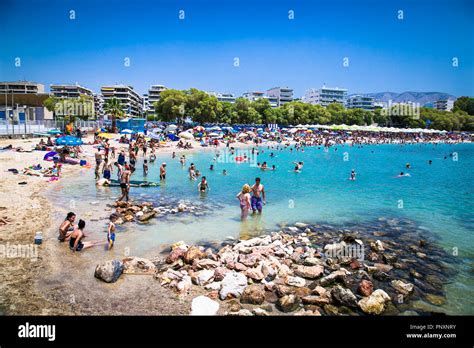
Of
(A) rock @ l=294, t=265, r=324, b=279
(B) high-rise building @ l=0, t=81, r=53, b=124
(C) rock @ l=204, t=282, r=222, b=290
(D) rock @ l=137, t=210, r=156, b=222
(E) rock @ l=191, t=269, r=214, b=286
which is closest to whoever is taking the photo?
(C) rock @ l=204, t=282, r=222, b=290

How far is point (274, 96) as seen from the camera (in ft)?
530

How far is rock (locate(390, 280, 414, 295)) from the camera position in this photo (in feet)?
24.1

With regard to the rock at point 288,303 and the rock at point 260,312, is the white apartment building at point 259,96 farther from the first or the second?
the rock at point 260,312

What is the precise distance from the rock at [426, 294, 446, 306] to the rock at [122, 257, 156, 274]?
21.1ft

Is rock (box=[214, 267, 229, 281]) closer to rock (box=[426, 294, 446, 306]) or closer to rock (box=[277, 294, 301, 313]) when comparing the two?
rock (box=[277, 294, 301, 313])

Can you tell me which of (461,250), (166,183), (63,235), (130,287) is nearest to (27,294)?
(130,287)

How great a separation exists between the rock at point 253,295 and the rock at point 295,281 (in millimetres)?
948

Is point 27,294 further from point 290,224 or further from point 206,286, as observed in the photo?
point 290,224

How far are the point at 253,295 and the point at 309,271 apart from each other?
2022mm

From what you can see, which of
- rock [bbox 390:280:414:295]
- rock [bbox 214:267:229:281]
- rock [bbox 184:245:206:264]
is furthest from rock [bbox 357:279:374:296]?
rock [bbox 184:245:206:264]

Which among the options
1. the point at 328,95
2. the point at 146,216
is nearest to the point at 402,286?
the point at 146,216
